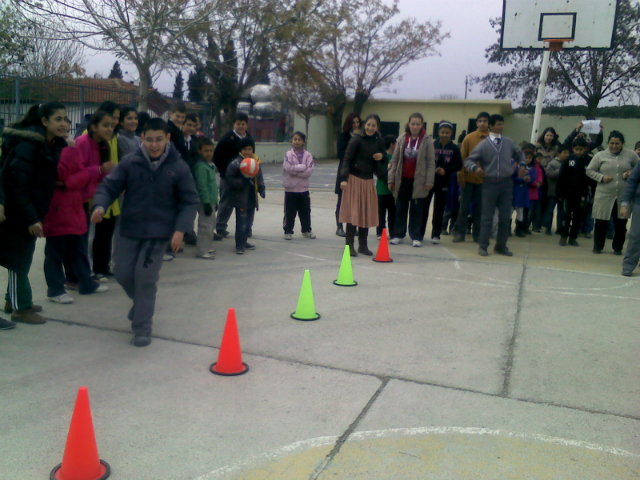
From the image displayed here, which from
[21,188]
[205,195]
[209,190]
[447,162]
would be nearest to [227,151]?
[209,190]

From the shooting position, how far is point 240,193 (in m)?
8.10

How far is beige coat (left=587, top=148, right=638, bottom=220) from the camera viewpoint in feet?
28.3

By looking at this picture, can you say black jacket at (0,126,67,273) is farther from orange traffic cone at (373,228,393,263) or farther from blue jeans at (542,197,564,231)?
blue jeans at (542,197,564,231)

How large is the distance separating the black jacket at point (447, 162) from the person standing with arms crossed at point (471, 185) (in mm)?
221

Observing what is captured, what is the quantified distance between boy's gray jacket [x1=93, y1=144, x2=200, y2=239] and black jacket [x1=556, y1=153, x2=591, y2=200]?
7078 millimetres

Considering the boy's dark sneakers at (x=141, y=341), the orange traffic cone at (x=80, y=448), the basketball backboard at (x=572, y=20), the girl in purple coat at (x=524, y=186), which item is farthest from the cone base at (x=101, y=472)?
the basketball backboard at (x=572, y=20)

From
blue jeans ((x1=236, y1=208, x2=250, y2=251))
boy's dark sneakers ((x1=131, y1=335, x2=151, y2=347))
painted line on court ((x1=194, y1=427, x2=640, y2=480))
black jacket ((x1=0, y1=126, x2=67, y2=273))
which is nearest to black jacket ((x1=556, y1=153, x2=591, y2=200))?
blue jeans ((x1=236, y1=208, x2=250, y2=251))

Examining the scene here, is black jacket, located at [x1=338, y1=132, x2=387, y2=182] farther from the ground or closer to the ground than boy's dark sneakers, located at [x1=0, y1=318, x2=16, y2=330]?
farther from the ground

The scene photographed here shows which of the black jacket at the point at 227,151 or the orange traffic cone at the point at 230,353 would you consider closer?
the orange traffic cone at the point at 230,353

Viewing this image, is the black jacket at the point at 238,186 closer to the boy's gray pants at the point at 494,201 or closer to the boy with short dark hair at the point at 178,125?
the boy with short dark hair at the point at 178,125

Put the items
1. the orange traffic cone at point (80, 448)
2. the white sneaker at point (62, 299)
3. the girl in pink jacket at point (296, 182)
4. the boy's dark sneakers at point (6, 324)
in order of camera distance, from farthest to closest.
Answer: the girl in pink jacket at point (296, 182) < the white sneaker at point (62, 299) < the boy's dark sneakers at point (6, 324) < the orange traffic cone at point (80, 448)

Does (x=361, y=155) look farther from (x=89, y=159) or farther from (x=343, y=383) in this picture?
(x=343, y=383)

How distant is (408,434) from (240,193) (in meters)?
5.39

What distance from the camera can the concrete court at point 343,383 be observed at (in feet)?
9.89
